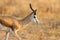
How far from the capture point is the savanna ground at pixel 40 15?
10.2 meters

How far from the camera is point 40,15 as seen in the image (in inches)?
532

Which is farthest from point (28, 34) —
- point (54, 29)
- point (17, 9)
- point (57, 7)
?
point (57, 7)

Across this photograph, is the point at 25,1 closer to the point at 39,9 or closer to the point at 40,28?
the point at 39,9

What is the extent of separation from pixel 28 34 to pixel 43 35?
Answer: 0.60m

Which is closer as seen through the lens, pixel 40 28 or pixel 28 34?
pixel 28 34

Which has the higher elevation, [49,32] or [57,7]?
[57,7]

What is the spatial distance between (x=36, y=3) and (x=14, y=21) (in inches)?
304

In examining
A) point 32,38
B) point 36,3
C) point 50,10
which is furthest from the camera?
point 36,3

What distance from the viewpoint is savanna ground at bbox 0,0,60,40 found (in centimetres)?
1016

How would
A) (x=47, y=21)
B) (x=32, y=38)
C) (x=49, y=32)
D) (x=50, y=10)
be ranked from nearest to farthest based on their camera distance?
(x=32, y=38) → (x=49, y=32) → (x=47, y=21) → (x=50, y=10)

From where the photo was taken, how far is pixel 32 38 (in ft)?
32.2

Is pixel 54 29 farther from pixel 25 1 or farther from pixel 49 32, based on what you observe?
pixel 25 1

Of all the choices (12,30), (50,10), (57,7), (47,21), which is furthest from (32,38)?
(57,7)

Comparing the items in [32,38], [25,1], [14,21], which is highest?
[25,1]
